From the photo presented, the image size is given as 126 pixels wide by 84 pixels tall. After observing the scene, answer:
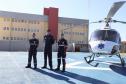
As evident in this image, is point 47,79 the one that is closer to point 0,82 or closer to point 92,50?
point 0,82

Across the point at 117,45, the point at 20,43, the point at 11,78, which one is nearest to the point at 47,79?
the point at 11,78

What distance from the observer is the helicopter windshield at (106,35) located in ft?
54.2

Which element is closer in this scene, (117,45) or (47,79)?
(47,79)

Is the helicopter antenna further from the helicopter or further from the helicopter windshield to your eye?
the helicopter windshield

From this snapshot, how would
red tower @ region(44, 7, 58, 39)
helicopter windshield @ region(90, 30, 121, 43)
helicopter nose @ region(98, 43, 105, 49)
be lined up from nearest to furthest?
1. helicopter nose @ region(98, 43, 105, 49)
2. helicopter windshield @ region(90, 30, 121, 43)
3. red tower @ region(44, 7, 58, 39)

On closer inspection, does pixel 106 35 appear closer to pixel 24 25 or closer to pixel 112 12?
pixel 112 12

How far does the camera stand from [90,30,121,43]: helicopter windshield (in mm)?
16527

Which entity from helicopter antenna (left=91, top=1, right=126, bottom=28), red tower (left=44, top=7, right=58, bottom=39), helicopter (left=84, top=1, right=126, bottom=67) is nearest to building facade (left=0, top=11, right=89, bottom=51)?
red tower (left=44, top=7, right=58, bottom=39)

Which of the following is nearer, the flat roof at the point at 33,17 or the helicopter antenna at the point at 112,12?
the helicopter antenna at the point at 112,12

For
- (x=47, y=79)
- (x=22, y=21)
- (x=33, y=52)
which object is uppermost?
(x=22, y=21)

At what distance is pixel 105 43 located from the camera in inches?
633

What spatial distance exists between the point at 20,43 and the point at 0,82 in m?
32.8

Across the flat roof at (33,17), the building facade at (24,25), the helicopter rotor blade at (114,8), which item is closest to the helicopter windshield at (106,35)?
the helicopter rotor blade at (114,8)

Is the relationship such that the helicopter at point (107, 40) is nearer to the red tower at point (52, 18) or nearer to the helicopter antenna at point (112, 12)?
the helicopter antenna at point (112, 12)
